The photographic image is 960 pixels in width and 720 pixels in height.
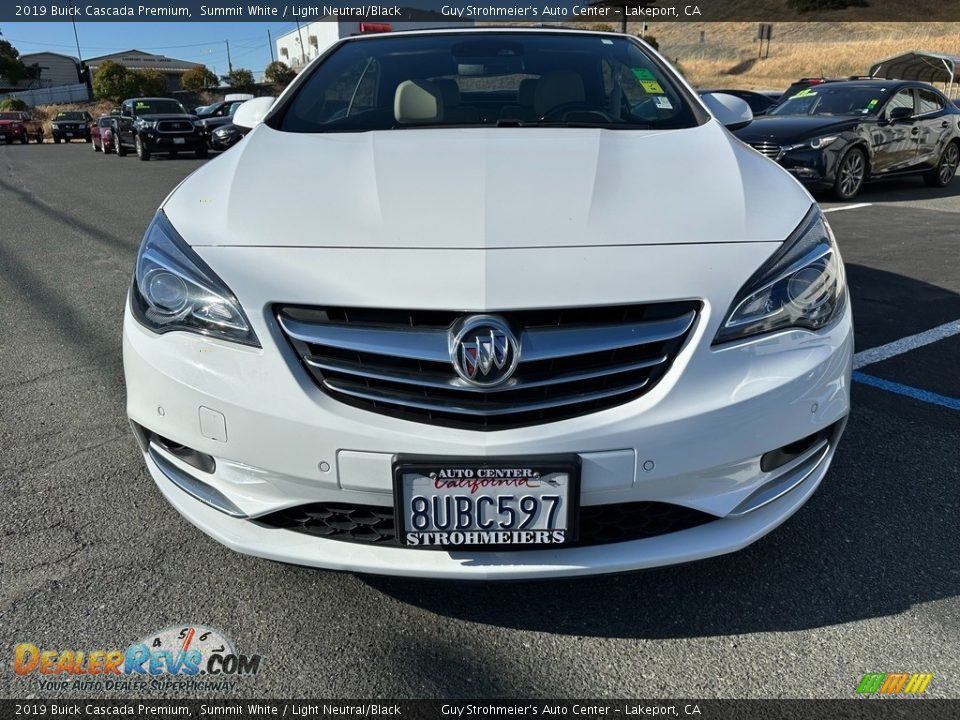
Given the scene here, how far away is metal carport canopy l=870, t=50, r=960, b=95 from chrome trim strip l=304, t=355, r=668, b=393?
99.5 ft

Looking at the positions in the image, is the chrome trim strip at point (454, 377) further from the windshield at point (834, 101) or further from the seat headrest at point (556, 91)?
the windshield at point (834, 101)

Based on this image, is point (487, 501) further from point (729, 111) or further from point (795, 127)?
point (795, 127)

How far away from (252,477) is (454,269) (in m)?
0.64

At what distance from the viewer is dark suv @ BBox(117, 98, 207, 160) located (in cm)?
1688

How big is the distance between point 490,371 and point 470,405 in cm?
9

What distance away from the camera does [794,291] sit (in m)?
1.73

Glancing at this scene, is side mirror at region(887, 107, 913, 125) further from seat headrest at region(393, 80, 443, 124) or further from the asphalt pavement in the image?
seat headrest at region(393, 80, 443, 124)

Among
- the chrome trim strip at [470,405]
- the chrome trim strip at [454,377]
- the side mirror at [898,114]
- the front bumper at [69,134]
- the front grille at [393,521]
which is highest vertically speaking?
the side mirror at [898,114]

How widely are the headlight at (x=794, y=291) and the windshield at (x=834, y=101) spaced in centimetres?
811

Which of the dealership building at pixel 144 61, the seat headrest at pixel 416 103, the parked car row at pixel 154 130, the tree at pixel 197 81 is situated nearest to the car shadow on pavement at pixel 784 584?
the seat headrest at pixel 416 103

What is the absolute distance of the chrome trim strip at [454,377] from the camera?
154 cm

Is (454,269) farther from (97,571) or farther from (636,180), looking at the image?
(97,571)

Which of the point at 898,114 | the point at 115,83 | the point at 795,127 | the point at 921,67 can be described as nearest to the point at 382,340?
the point at 795,127

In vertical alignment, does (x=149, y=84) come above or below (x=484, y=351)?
above
